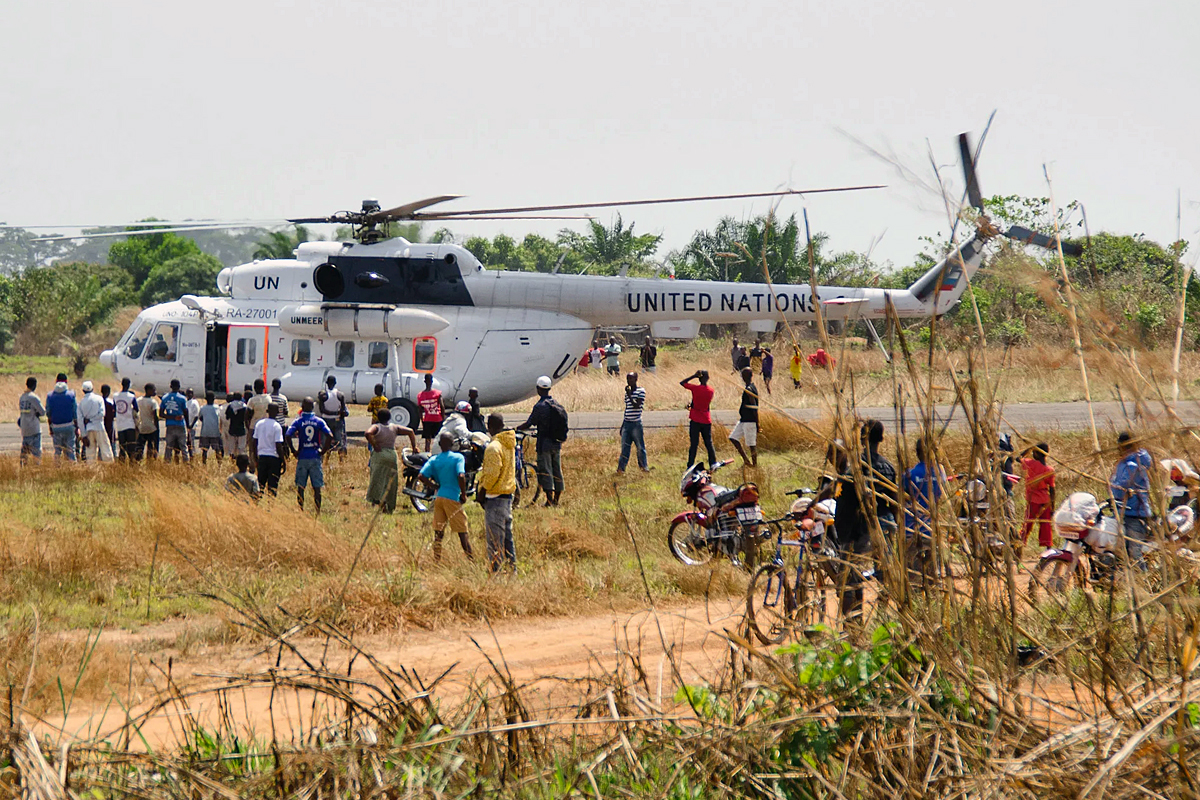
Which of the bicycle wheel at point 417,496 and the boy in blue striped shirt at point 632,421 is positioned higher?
the boy in blue striped shirt at point 632,421

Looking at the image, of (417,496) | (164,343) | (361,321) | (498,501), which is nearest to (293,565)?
(498,501)

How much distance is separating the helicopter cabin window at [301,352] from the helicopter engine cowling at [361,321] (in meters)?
0.35

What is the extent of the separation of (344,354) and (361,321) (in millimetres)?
946

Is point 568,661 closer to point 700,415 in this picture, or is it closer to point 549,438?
point 549,438

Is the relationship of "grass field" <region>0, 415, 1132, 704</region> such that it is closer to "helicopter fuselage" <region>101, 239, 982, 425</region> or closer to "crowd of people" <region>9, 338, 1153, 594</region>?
"crowd of people" <region>9, 338, 1153, 594</region>

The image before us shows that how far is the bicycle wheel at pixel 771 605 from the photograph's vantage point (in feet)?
14.2

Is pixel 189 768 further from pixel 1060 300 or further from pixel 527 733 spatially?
pixel 1060 300

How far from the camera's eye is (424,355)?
2048cm

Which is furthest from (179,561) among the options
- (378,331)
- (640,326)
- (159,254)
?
(159,254)

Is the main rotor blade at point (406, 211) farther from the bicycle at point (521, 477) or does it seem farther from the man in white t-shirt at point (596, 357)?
the man in white t-shirt at point (596, 357)

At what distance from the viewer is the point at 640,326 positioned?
21000mm

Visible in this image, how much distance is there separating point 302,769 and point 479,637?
13.6 ft

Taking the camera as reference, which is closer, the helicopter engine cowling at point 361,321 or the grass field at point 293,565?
the grass field at point 293,565

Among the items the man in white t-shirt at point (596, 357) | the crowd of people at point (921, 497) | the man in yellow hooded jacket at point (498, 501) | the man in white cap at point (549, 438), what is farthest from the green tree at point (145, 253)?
the crowd of people at point (921, 497)
